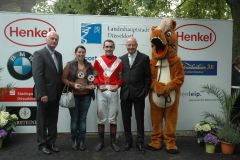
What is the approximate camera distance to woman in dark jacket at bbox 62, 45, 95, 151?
5363mm

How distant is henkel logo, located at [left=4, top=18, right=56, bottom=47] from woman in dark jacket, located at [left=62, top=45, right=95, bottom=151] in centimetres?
113

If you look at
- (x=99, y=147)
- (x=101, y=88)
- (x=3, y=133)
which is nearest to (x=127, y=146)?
(x=99, y=147)

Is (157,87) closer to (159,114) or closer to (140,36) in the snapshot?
(159,114)

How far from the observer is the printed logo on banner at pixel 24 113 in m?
6.27

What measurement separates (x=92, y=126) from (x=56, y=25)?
1.93 meters

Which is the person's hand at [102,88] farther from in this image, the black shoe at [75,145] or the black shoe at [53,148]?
the black shoe at [53,148]

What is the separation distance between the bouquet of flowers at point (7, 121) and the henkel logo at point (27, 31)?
1268 mm

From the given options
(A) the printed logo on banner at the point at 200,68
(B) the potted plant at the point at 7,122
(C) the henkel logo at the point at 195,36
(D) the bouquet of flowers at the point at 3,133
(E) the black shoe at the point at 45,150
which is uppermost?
(C) the henkel logo at the point at 195,36

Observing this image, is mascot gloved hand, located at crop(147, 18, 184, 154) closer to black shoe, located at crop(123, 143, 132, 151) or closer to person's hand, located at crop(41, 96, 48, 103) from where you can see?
black shoe, located at crop(123, 143, 132, 151)

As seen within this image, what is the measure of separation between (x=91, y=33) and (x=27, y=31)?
1120mm

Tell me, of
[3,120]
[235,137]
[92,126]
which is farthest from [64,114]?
[235,137]

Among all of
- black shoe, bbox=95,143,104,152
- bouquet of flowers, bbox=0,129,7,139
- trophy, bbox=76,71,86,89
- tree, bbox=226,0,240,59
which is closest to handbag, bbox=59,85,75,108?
trophy, bbox=76,71,86,89

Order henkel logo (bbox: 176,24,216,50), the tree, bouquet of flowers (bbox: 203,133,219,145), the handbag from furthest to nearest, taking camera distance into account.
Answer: the tree < henkel logo (bbox: 176,24,216,50) < bouquet of flowers (bbox: 203,133,219,145) < the handbag

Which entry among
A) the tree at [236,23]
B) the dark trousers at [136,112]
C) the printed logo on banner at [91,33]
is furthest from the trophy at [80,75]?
the tree at [236,23]
